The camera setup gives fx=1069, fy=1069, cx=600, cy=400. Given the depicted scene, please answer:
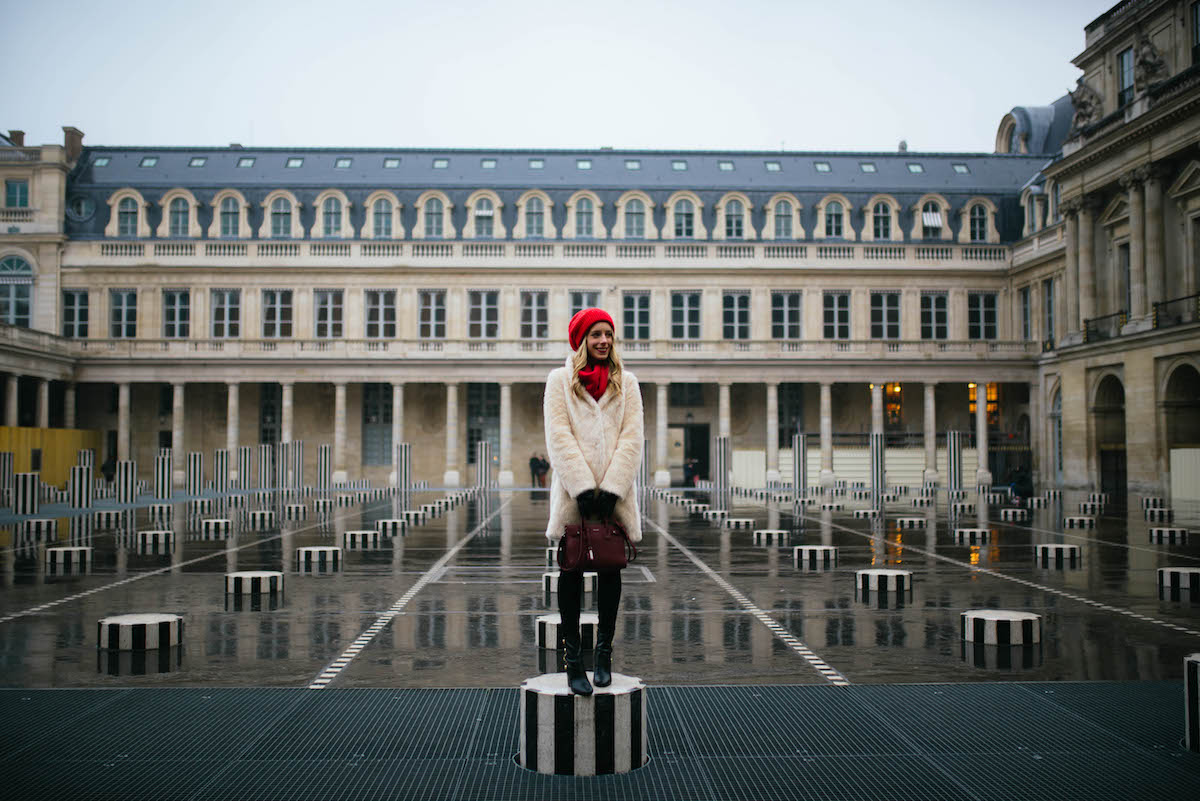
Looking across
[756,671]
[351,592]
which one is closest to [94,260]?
[351,592]

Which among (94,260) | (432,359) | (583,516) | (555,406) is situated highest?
(94,260)

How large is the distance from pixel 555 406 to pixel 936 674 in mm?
4420

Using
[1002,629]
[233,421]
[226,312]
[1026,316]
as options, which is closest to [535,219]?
[226,312]

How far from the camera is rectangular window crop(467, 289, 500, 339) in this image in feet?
188

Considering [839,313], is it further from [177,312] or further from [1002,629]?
[1002,629]

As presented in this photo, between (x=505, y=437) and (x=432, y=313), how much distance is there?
7.82 m

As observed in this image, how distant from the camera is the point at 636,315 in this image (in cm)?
5766

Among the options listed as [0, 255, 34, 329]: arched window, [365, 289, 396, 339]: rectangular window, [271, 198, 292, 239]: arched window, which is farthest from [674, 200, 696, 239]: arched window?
[0, 255, 34, 329]: arched window

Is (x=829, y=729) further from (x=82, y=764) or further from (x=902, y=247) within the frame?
(x=902, y=247)

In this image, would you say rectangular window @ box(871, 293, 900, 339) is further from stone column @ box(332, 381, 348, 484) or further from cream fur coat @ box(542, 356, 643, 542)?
cream fur coat @ box(542, 356, 643, 542)

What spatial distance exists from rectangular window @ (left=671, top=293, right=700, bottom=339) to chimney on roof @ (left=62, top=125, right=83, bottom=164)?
35909 mm

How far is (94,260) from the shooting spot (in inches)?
2211

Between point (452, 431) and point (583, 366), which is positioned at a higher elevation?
point (452, 431)

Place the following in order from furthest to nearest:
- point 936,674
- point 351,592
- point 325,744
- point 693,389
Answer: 1. point 693,389
2. point 351,592
3. point 936,674
4. point 325,744
